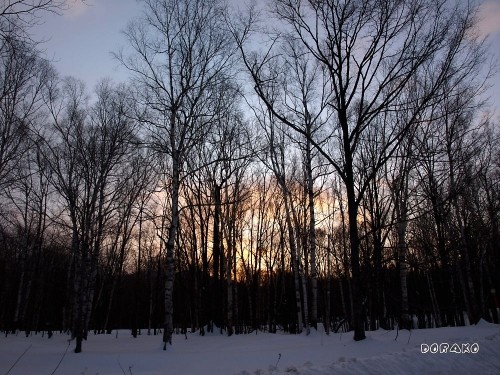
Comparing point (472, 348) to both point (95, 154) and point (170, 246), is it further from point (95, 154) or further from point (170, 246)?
point (95, 154)

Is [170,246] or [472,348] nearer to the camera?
[472,348]

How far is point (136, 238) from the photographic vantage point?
3372cm

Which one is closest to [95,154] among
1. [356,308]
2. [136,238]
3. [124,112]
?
[124,112]

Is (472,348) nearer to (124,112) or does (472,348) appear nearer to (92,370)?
(92,370)

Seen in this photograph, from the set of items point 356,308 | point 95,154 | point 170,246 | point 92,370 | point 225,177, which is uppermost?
point 225,177

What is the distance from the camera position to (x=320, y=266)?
4072 centimetres

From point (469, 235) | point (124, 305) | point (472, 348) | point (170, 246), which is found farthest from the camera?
point (124, 305)

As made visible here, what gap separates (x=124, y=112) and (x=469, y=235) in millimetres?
17640

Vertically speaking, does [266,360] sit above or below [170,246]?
below

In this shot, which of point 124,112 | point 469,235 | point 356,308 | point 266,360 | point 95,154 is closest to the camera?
point 266,360

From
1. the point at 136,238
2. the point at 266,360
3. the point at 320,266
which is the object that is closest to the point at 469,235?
the point at 266,360

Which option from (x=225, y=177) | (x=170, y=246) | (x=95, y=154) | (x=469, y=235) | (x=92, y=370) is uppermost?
(x=225, y=177)

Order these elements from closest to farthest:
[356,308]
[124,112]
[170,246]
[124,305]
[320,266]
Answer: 1. [356,308]
2. [170,246]
3. [124,112]
4. [320,266]
5. [124,305]

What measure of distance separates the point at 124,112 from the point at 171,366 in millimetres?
9329
